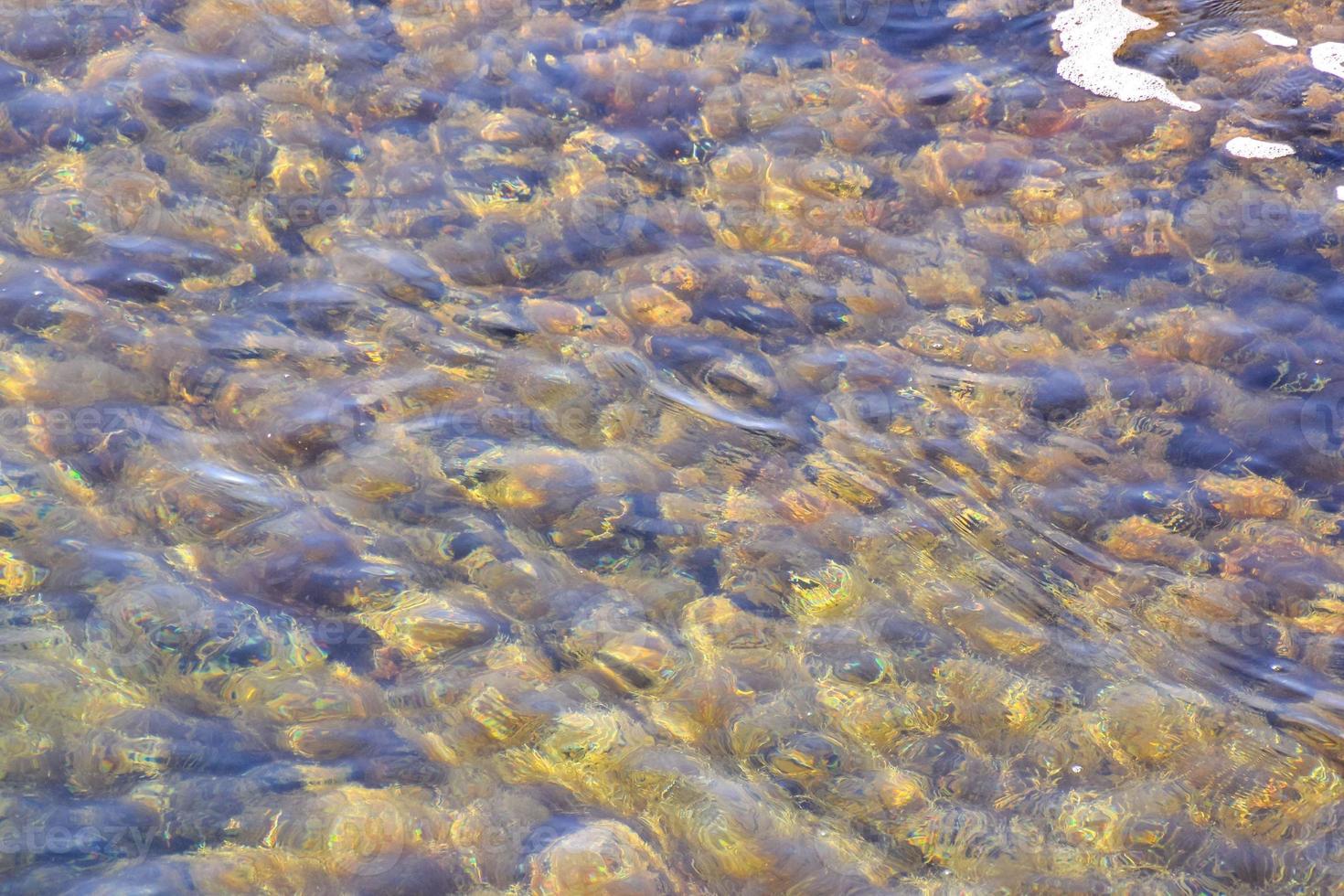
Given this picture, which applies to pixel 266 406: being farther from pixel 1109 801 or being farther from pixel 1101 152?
pixel 1101 152

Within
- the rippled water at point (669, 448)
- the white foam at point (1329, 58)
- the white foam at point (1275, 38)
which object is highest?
the white foam at point (1275, 38)

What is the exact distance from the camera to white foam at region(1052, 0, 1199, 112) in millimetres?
2934

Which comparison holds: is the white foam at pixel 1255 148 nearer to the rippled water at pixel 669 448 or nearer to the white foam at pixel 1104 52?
the rippled water at pixel 669 448

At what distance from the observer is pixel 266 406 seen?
213 centimetres

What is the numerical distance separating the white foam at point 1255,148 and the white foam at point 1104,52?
0.15 meters

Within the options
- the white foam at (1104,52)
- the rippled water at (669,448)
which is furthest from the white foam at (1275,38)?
the white foam at (1104,52)

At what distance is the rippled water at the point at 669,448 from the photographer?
167 centimetres

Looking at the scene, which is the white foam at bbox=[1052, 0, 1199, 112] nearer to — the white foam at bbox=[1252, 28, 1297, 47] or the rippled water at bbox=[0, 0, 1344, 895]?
the rippled water at bbox=[0, 0, 1344, 895]

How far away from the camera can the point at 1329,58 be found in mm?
2996

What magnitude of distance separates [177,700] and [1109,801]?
1399 mm

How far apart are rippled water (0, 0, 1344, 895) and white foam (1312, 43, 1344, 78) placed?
0.02 metres

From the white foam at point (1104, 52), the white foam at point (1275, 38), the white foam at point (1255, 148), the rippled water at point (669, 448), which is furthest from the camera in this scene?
the white foam at point (1275, 38)

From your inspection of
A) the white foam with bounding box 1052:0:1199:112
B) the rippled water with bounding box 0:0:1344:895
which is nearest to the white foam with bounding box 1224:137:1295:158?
the rippled water with bounding box 0:0:1344:895

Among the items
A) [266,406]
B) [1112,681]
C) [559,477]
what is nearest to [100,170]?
[266,406]
